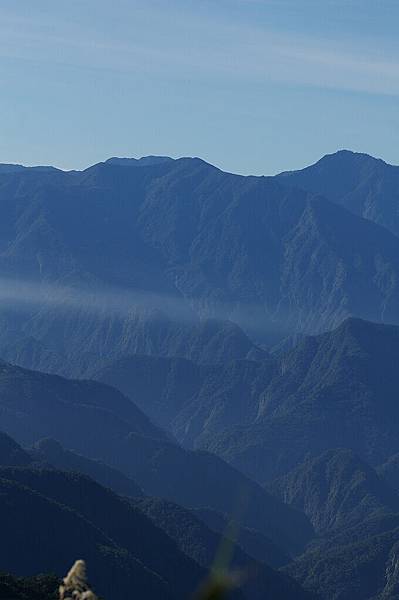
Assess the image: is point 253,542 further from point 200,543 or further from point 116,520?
point 116,520

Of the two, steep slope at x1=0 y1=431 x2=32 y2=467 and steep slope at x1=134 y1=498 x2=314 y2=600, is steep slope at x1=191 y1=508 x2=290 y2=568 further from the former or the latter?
steep slope at x1=0 y1=431 x2=32 y2=467

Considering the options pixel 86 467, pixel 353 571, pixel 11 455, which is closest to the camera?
pixel 11 455

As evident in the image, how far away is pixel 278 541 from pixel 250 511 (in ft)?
30.7

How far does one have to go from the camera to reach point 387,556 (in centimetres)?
15288

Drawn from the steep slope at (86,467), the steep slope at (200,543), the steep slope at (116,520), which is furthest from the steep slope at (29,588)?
the steep slope at (86,467)

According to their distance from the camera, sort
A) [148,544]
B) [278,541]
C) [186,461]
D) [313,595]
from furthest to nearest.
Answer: [186,461]
[278,541]
[313,595]
[148,544]

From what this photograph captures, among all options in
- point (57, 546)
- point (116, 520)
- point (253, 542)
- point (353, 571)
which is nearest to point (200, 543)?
point (116, 520)

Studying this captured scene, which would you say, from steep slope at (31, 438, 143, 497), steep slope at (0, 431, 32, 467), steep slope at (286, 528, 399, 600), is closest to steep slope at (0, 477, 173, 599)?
steep slope at (0, 431, 32, 467)

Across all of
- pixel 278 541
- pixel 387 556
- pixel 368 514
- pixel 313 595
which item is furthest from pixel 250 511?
pixel 313 595

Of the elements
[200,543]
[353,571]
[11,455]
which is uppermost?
[11,455]

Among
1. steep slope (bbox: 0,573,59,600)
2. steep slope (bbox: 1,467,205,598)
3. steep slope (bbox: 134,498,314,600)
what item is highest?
steep slope (bbox: 0,573,59,600)

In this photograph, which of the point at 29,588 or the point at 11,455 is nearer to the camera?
the point at 29,588

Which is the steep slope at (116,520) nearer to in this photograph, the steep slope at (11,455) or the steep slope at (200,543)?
the steep slope at (200,543)

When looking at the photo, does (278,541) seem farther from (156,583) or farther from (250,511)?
(156,583)
